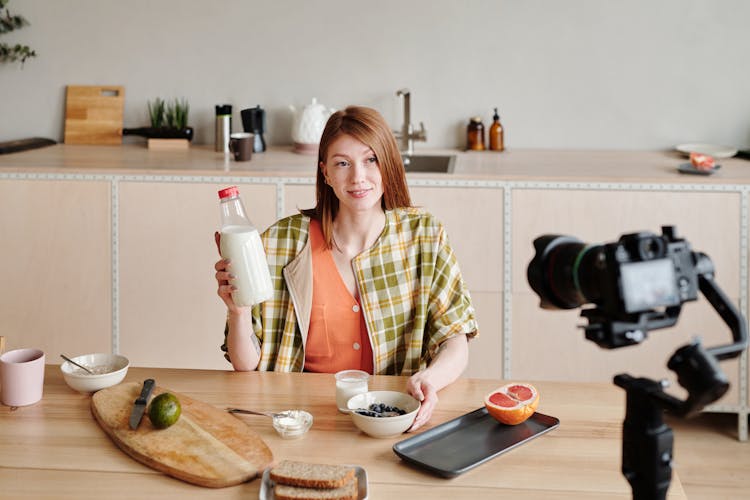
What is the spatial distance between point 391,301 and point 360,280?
87 mm

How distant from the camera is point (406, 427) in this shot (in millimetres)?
1622

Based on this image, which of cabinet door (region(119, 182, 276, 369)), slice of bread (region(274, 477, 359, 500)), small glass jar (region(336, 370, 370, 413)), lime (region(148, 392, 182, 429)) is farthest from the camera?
Answer: cabinet door (region(119, 182, 276, 369))

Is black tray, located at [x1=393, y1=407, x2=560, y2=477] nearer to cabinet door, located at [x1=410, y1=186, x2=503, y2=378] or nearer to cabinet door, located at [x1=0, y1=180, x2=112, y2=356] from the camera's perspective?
cabinet door, located at [x1=410, y1=186, x2=503, y2=378]

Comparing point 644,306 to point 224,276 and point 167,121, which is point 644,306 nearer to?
point 224,276

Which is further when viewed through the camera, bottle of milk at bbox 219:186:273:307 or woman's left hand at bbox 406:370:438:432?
bottle of milk at bbox 219:186:273:307

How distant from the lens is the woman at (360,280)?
211 centimetres

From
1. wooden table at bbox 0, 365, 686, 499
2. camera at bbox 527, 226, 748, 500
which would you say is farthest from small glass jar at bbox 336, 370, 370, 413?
camera at bbox 527, 226, 748, 500

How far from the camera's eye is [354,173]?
2.09m

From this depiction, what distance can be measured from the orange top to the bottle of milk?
32 centimetres

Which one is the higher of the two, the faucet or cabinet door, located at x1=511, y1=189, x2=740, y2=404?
the faucet

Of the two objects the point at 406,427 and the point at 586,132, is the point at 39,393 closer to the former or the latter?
the point at 406,427

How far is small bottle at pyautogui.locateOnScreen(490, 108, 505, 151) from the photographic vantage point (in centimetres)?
380

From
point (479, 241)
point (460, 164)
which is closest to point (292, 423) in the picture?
point (479, 241)

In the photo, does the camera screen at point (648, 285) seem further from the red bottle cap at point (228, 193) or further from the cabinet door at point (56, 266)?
the cabinet door at point (56, 266)
